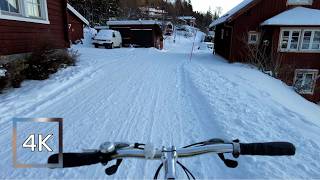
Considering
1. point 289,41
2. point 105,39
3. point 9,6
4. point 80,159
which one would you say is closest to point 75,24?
point 105,39

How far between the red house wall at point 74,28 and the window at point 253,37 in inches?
666

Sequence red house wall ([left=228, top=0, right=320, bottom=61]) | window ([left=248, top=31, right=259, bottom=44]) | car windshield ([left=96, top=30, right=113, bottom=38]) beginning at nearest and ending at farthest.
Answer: red house wall ([left=228, top=0, right=320, bottom=61])
window ([left=248, top=31, right=259, bottom=44])
car windshield ([left=96, top=30, right=113, bottom=38])

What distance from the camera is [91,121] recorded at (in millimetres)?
5449

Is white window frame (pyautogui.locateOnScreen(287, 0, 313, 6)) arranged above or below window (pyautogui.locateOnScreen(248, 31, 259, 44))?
above

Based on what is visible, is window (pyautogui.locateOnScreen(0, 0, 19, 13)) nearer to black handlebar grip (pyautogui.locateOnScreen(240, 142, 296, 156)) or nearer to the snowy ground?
the snowy ground

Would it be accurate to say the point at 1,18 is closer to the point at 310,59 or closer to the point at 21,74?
the point at 21,74

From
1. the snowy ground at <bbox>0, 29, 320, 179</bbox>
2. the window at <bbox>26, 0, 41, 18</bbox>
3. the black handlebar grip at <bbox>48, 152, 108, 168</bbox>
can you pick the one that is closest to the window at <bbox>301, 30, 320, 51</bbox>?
the snowy ground at <bbox>0, 29, 320, 179</bbox>

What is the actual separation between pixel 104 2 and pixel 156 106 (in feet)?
142

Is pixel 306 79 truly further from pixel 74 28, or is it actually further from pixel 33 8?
pixel 74 28

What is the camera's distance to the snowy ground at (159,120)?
3676 millimetres

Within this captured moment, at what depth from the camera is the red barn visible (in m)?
25.5

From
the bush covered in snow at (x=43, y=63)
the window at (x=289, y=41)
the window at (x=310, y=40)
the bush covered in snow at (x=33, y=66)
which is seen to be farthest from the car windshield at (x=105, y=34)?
the window at (x=310, y=40)

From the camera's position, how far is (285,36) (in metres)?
16.0

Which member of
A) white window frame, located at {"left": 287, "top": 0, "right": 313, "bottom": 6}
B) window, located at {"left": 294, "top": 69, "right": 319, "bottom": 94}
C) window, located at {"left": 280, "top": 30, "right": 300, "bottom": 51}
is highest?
white window frame, located at {"left": 287, "top": 0, "right": 313, "bottom": 6}
